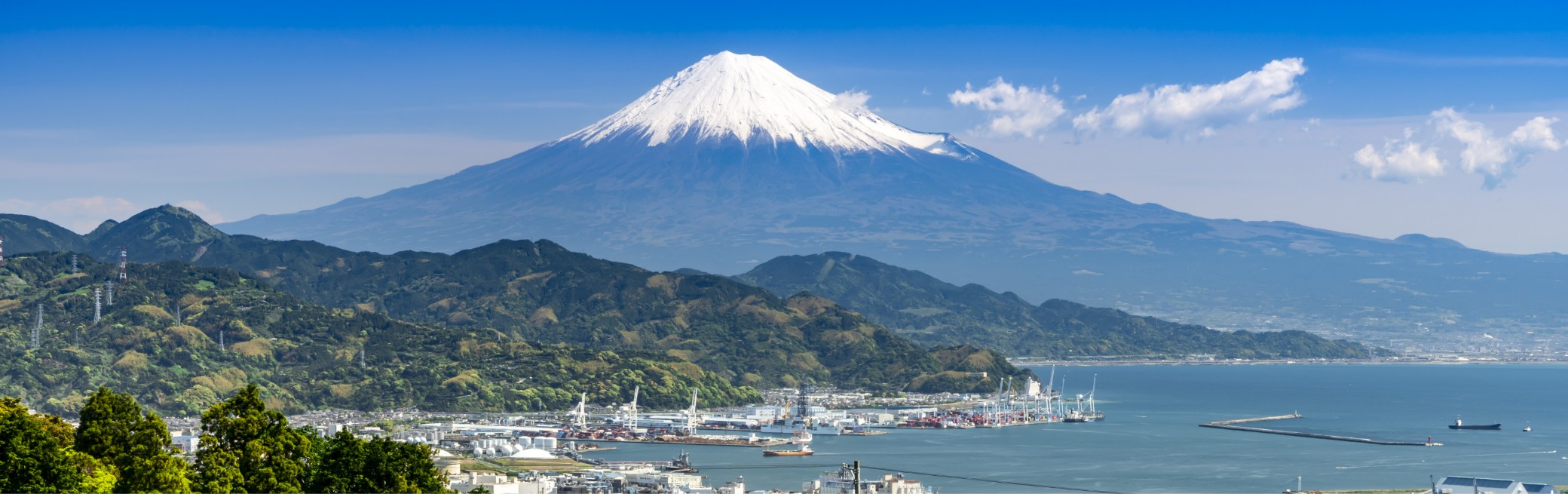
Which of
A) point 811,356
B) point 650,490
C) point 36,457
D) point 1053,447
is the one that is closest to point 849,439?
point 1053,447

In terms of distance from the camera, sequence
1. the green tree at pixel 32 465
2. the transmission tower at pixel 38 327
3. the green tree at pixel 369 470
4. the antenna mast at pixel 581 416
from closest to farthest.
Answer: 1. the green tree at pixel 32 465
2. the green tree at pixel 369 470
3. the antenna mast at pixel 581 416
4. the transmission tower at pixel 38 327

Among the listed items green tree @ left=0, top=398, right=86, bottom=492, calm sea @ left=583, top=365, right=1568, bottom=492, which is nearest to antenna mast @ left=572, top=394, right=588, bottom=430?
calm sea @ left=583, top=365, right=1568, bottom=492

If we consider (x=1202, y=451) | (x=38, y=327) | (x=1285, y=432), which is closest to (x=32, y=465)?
(x=1202, y=451)

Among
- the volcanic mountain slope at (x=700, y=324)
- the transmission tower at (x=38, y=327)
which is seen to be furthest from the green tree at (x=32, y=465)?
the volcanic mountain slope at (x=700, y=324)

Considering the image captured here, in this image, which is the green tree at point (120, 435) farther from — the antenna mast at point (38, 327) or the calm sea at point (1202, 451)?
the antenna mast at point (38, 327)

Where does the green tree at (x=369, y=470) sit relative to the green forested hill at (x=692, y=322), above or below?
below

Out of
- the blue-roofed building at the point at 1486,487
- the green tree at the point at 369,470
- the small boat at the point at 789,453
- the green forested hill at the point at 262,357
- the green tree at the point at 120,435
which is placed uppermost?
the green forested hill at the point at 262,357
